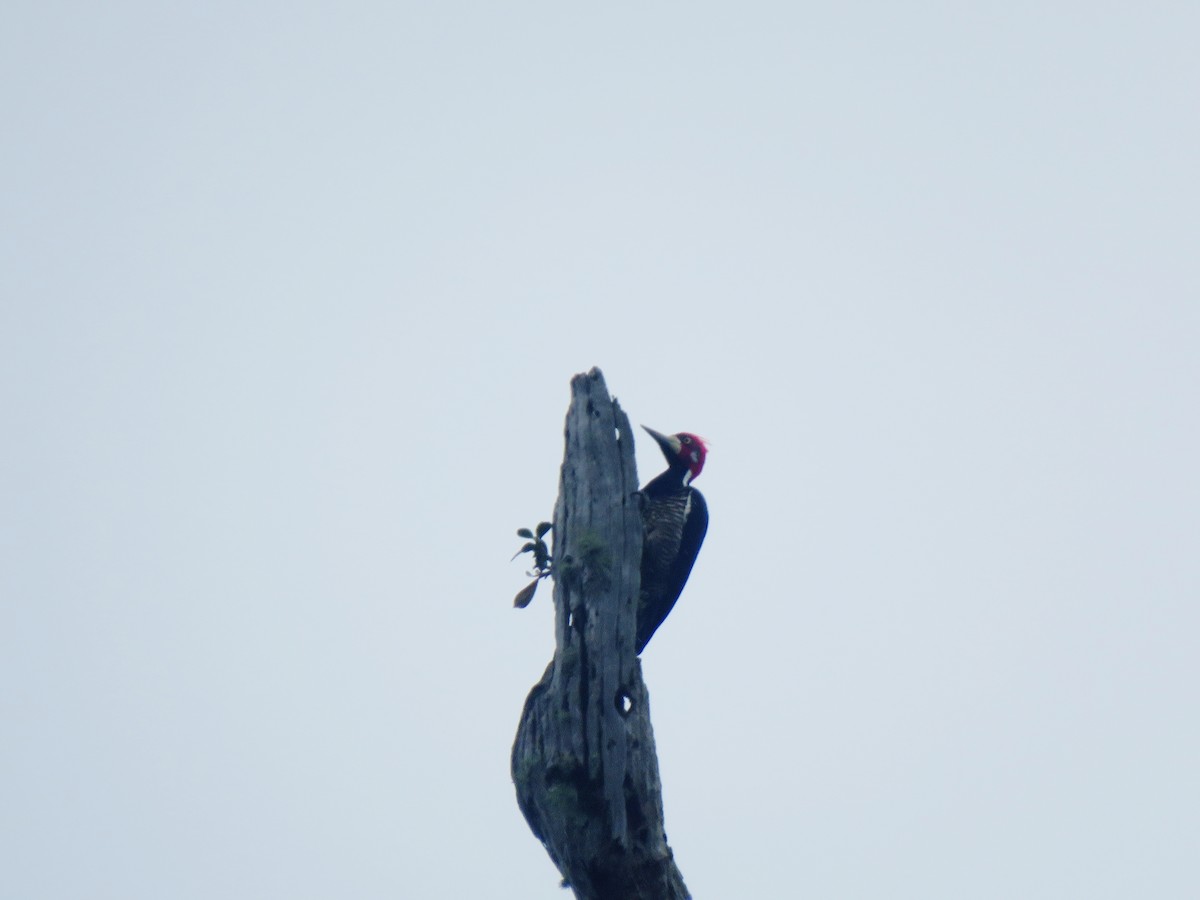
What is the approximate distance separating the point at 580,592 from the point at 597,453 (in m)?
0.81

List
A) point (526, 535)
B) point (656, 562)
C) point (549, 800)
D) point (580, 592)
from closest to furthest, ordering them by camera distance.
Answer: point (549, 800) < point (580, 592) < point (526, 535) < point (656, 562)

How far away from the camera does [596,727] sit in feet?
19.0

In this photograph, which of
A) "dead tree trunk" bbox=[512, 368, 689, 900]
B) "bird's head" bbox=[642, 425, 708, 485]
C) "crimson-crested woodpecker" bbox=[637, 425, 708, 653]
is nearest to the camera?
"dead tree trunk" bbox=[512, 368, 689, 900]

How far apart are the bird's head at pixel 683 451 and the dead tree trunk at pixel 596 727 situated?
230cm

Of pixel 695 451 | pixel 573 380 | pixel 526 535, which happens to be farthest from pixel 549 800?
pixel 695 451

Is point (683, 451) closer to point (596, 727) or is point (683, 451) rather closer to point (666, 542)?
point (666, 542)

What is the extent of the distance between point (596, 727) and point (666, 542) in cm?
239

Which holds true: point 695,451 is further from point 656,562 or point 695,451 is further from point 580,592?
point 580,592

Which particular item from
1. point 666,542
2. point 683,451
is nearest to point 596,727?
point 666,542

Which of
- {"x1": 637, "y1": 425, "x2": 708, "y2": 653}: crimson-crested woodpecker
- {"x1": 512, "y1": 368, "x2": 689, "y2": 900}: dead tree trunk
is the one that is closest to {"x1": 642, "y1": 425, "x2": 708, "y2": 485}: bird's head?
{"x1": 637, "y1": 425, "x2": 708, "y2": 653}: crimson-crested woodpecker

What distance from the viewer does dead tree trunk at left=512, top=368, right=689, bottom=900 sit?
5.75 metres

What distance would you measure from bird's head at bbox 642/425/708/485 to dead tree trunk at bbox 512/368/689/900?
230 cm

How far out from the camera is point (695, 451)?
8.77 m

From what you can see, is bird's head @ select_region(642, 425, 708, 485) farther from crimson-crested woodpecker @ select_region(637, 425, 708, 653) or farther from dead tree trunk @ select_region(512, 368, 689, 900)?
dead tree trunk @ select_region(512, 368, 689, 900)
